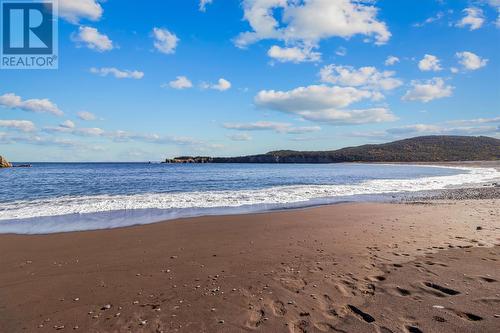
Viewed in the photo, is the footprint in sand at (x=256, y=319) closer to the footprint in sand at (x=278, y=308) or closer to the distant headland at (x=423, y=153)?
the footprint in sand at (x=278, y=308)

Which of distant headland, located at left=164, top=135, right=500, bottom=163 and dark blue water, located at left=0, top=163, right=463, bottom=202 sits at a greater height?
distant headland, located at left=164, top=135, right=500, bottom=163

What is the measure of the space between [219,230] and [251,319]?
5931 mm

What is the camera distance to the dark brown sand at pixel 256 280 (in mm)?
4527

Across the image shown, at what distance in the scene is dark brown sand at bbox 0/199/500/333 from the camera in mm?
4527

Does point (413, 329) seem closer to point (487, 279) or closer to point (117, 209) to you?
point (487, 279)

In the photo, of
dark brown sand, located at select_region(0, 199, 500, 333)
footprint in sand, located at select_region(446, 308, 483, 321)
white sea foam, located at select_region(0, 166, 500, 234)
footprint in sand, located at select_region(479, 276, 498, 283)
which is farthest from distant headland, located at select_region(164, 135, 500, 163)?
footprint in sand, located at select_region(446, 308, 483, 321)

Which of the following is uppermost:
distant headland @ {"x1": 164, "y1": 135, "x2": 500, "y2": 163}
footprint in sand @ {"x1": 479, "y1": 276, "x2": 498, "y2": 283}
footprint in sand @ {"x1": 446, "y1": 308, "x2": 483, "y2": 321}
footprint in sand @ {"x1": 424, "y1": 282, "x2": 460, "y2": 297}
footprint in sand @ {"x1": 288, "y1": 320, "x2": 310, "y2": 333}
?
distant headland @ {"x1": 164, "y1": 135, "x2": 500, "y2": 163}

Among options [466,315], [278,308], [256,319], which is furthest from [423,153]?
[256,319]

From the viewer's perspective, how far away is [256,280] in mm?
6023

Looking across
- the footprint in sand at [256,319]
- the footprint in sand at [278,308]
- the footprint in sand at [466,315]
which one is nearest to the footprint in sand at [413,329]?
the footprint in sand at [466,315]

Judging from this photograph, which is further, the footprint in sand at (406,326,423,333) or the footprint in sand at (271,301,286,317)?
the footprint in sand at (271,301,286,317)

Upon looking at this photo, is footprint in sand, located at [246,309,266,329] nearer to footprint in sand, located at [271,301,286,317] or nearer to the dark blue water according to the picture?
footprint in sand, located at [271,301,286,317]

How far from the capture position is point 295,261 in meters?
7.12

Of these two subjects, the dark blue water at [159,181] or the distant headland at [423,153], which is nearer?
→ the dark blue water at [159,181]
